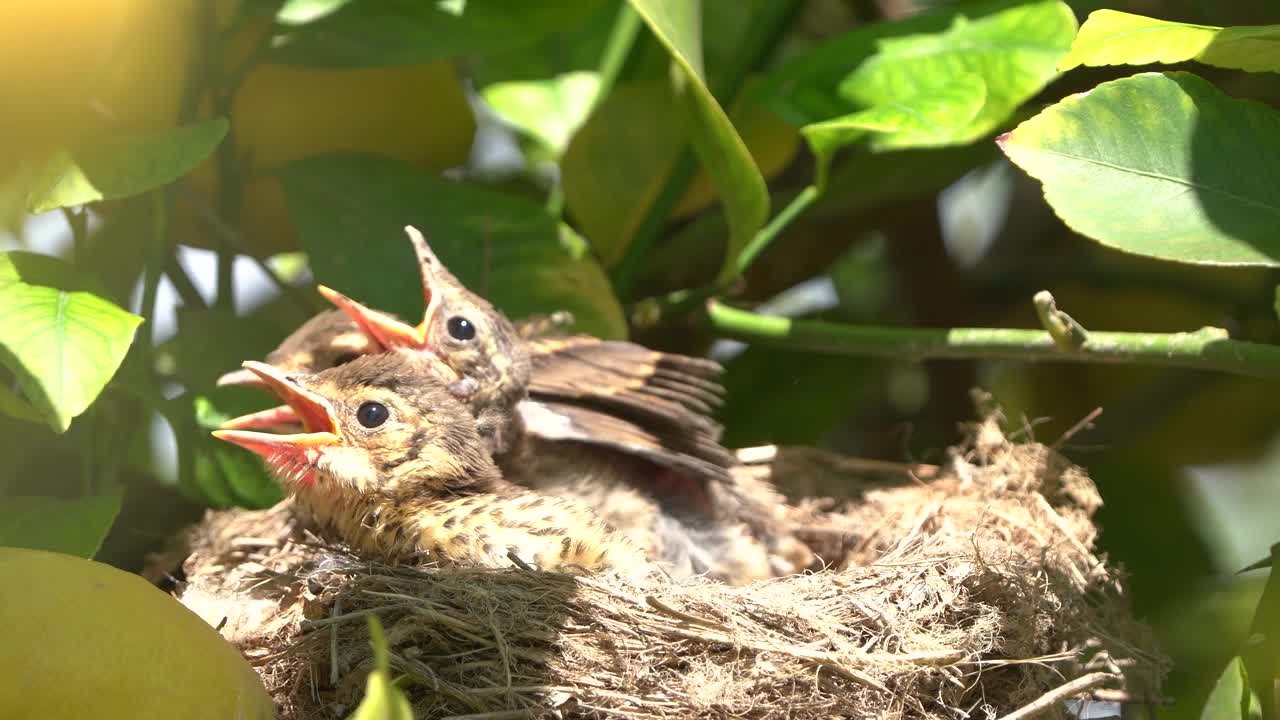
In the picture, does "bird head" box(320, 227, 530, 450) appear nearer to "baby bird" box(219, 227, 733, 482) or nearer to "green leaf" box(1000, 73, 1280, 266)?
"baby bird" box(219, 227, 733, 482)

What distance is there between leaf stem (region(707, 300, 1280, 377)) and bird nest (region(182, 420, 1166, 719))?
0.71 ft

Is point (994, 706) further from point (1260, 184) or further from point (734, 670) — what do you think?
point (1260, 184)

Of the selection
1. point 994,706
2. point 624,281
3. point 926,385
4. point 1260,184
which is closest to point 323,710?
point 994,706

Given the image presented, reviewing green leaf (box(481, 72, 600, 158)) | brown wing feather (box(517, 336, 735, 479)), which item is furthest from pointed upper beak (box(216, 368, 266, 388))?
green leaf (box(481, 72, 600, 158))

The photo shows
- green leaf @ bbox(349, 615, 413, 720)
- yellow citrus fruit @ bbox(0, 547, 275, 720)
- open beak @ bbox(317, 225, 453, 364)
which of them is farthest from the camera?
open beak @ bbox(317, 225, 453, 364)

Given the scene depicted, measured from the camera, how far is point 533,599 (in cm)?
121

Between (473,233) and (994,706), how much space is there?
2.76 feet

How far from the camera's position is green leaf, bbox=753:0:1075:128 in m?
1.53

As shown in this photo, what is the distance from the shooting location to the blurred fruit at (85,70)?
4.44ft

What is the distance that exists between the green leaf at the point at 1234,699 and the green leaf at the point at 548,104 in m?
0.98

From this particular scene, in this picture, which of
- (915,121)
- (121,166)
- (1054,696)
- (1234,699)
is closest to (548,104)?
(915,121)

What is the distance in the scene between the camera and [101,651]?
0.97m

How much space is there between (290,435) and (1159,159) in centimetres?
91

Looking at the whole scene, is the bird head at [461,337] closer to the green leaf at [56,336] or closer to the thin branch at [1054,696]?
the green leaf at [56,336]
